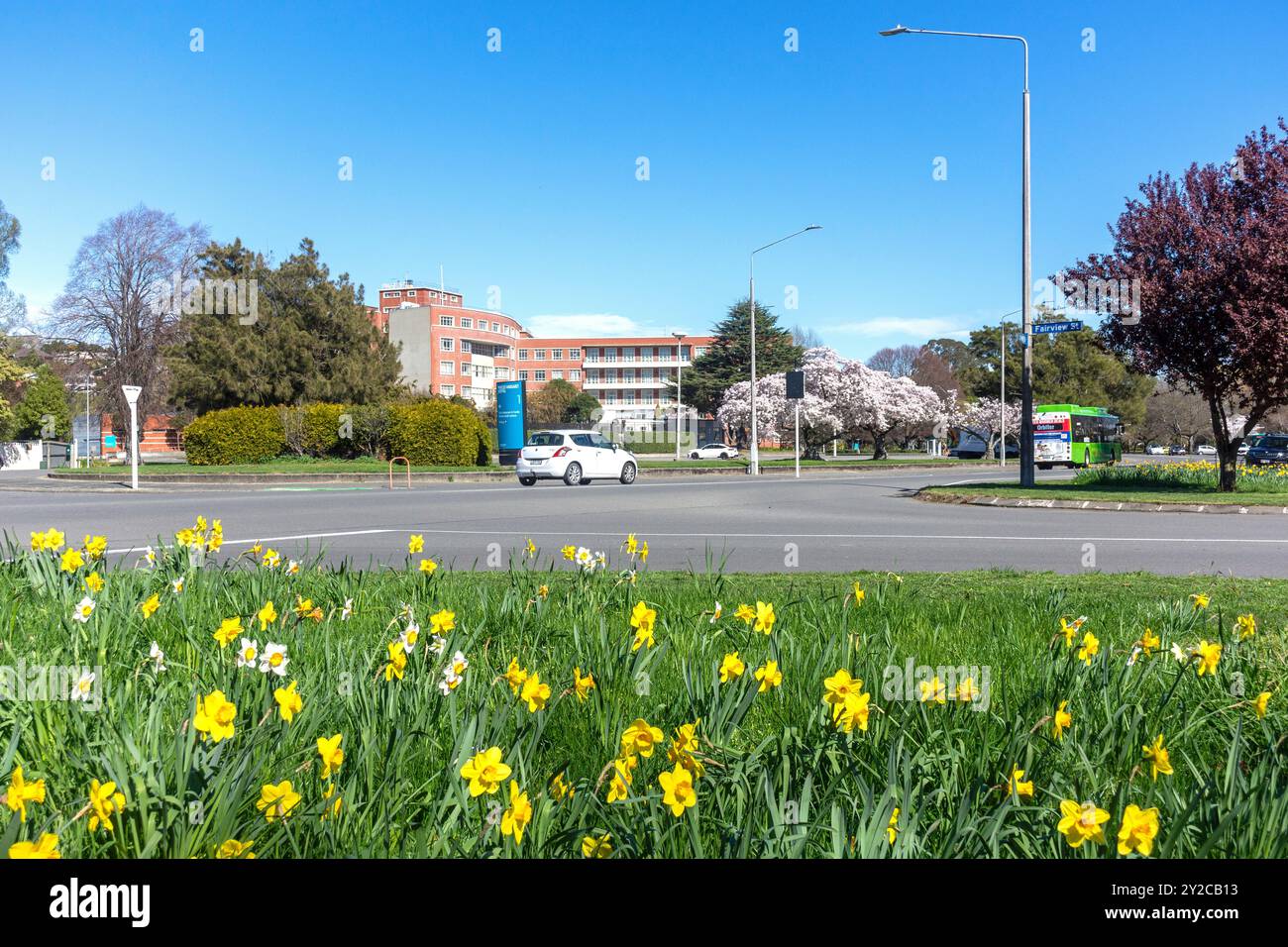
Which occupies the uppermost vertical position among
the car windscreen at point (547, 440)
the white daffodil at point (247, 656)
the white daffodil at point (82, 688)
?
the car windscreen at point (547, 440)

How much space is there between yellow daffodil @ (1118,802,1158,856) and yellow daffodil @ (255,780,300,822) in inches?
67.8

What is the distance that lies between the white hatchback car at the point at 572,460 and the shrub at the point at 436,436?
297 inches

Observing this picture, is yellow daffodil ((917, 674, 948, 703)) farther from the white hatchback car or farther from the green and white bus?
the green and white bus

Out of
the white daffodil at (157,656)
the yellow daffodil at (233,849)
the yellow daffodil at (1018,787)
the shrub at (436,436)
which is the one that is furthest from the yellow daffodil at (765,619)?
the shrub at (436,436)

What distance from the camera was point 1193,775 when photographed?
2887 millimetres

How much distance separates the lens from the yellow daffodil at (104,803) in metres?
2.13

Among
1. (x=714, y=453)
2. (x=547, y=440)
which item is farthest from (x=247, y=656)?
(x=714, y=453)

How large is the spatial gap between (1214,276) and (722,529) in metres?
11.0

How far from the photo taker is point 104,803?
2.14 meters

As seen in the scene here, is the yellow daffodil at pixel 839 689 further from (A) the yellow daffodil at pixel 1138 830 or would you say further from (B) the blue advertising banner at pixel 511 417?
(B) the blue advertising banner at pixel 511 417

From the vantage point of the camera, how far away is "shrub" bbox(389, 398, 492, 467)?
36.7 m

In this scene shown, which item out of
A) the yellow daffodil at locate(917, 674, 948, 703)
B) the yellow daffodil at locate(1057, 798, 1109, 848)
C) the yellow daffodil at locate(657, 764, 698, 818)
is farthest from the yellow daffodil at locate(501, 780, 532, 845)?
the yellow daffodil at locate(917, 674, 948, 703)

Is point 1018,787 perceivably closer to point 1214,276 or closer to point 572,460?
point 1214,276

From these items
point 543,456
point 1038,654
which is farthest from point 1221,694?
point 543,456
